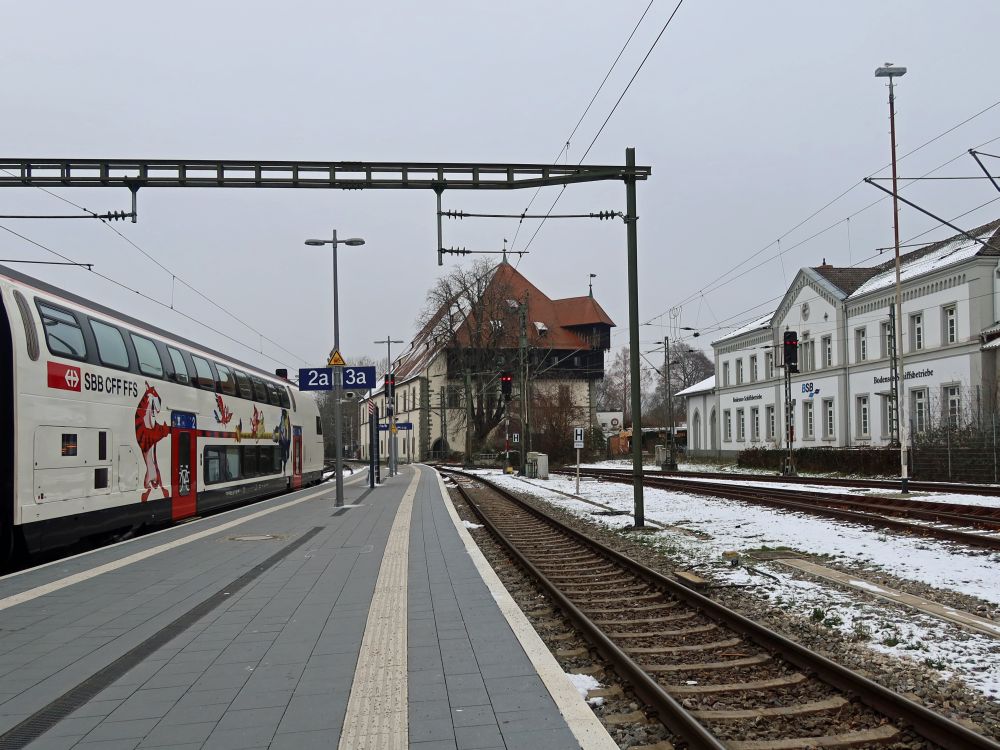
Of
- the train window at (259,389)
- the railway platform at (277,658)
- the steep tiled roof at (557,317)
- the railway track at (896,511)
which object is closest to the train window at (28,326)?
the railway platform at (277,658)

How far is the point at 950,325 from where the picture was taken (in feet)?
115

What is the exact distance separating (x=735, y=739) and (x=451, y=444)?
72.7m

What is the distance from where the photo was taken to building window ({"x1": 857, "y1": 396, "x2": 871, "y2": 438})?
41.3 m

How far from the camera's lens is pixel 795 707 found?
4.84 meters

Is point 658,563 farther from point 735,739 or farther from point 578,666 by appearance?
point 735,739

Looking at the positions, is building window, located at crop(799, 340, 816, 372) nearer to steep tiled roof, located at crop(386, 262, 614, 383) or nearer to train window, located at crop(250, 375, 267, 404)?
steep tiled roof, located at crop(386, 262, 614, 383)

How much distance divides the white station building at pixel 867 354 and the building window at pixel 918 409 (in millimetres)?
55

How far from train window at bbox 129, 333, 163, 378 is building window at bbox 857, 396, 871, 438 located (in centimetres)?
3564

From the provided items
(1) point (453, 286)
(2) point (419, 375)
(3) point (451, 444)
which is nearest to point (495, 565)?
(1) point (453, 286)

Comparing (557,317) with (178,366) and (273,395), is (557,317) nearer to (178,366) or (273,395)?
(273,395)

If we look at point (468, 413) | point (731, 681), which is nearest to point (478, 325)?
point (468, 413)

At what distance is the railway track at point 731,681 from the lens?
14.1ft

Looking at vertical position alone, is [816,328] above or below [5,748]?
above

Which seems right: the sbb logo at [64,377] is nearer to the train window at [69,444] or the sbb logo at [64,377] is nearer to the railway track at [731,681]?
the train window at [69,444]
